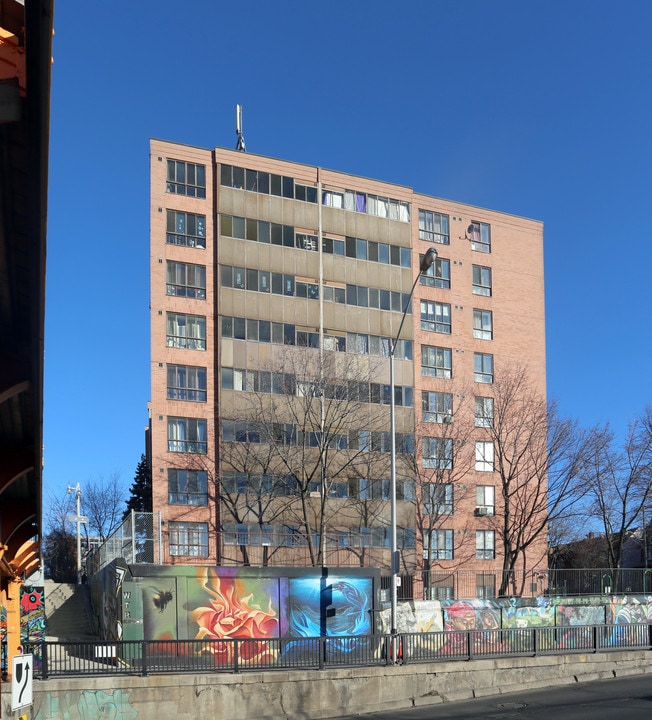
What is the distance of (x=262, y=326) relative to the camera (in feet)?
156

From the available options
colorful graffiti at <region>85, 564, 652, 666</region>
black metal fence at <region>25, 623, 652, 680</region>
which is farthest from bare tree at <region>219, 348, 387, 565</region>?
black metal fence at <region>25, 623, 652, 680</region>

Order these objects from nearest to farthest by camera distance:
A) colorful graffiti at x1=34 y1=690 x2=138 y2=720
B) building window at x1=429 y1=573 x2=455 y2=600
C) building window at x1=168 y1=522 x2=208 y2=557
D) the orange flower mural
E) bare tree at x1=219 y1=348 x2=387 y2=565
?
colorful graffiti at x1=34 y1=690 x2=138 y2=720
the orange flower mural
bare tree at x1=219 y1=348 x2=387 y2=565
building window at x1=168 y1=522 x2=208 y2=557
building window at x1=429 y1=573 x2=455 y2=600

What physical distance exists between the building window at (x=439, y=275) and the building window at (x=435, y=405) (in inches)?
283

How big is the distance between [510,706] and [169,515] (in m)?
25.1

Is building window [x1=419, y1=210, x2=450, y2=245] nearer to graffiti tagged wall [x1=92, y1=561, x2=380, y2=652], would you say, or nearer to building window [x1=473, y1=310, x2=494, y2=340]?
building window [x1=473, y1=310, x2=494, y2=340]

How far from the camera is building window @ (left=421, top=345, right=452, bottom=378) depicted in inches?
2056

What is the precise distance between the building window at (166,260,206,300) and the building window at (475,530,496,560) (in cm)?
2218

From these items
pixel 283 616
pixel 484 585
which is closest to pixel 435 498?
pixel 484 585

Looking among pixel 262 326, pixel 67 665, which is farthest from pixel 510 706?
pixel 262 326

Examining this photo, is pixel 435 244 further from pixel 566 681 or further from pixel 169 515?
pixel 566 681

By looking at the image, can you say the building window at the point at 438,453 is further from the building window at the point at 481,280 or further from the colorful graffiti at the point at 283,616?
the colorful graffiti at the point at 283,616

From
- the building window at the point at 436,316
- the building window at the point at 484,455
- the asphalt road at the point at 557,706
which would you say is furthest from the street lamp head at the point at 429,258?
the building window at the point at 436,316

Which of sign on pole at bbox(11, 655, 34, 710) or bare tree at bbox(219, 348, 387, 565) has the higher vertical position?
bare tree at bbox(219, 348, 387, 565)

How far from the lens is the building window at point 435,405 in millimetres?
50375
